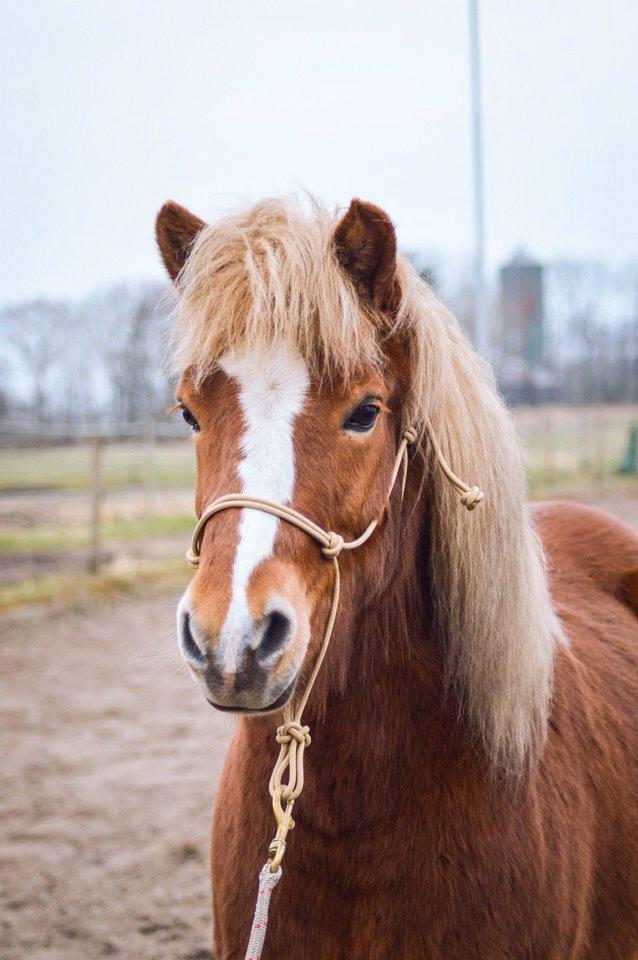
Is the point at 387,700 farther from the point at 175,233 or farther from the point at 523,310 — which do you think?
the point at 523,310

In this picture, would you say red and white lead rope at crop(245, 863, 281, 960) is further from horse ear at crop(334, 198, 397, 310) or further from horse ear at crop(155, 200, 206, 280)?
horse ear at crop(155, 200, 206, 280)

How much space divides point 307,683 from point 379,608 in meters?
0.30

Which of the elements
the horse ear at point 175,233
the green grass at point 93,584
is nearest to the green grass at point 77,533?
the green grass at point 93,584

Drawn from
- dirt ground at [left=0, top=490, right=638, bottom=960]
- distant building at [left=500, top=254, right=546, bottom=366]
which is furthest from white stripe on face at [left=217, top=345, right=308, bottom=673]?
distant building at [left=500, top=254, right=546, bottom=366]

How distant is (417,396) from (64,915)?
2.90 metres

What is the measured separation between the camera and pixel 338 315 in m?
1.61

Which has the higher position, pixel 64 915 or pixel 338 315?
pixel 338 315

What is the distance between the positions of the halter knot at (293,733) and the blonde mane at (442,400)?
0.43 metres

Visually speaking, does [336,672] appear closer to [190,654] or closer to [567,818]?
[190,654]

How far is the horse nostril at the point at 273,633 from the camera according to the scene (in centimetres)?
133

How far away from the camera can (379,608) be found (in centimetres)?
181

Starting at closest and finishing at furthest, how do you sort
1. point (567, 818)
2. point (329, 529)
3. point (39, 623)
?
point (329, 529), point (567, 818), point (39, 623)

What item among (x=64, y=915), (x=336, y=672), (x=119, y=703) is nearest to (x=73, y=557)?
(x=119, y=703)

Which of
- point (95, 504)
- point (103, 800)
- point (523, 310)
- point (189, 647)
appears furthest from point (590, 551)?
point (523, 310)
